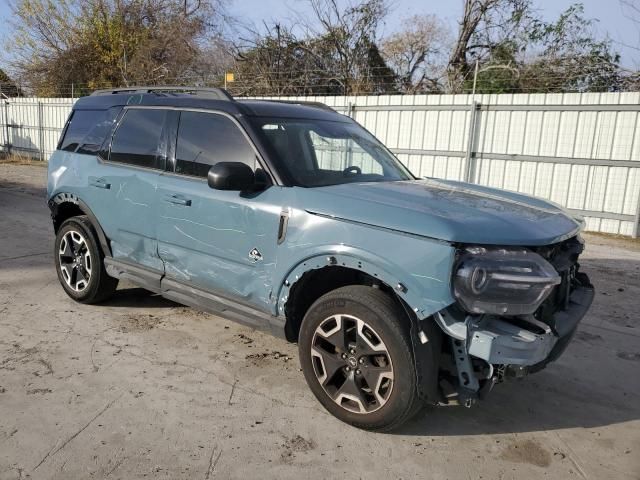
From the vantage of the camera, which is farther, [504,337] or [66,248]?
[66,248]

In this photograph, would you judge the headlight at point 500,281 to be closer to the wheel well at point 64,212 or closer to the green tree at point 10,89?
the wheel well at point 64,212

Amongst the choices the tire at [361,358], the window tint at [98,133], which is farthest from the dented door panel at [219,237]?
the window tint at [98,133]

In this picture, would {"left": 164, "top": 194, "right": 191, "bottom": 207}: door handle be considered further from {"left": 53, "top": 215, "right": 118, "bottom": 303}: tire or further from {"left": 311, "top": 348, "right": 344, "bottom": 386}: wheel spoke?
{"left": 311, "top": 348, "right": 344, "bottom": 386}: wheel spoke

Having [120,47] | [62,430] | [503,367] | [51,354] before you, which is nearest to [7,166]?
[120,47]

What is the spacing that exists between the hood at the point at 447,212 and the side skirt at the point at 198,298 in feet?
2.80

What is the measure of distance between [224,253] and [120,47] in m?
25.8

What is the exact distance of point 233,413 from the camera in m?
3.33

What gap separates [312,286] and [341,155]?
129 centimetres

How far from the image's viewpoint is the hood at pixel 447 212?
2791 mm

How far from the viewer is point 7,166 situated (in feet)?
60.9

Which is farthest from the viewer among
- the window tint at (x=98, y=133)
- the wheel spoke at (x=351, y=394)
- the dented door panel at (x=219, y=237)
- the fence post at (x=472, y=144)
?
the fence post at (x=472, y=144)

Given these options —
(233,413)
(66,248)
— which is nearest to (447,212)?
(233,413)

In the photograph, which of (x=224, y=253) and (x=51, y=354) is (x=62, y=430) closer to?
(x=51, y=354)

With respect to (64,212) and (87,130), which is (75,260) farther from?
(87,130)
